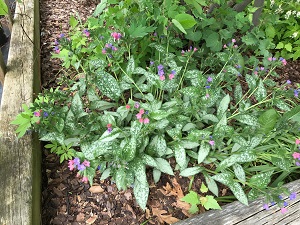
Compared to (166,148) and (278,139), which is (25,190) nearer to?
(166,148)

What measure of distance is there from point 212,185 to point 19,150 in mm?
1154

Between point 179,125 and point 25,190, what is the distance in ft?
3.04

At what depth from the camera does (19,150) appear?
1.54 meters

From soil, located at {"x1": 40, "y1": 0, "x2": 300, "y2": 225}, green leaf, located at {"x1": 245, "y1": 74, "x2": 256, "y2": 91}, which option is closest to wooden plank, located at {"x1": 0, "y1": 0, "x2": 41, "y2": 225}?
soil, located at {"x1": 40, "y1": 0, "x2": 300, "y2": 225}

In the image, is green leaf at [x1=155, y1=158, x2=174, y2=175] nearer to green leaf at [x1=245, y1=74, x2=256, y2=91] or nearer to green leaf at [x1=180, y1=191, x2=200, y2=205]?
green leaf at [x1=180, y1=191, x2=200, y2=205]

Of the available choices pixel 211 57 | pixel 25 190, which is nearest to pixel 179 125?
pixel 211 57

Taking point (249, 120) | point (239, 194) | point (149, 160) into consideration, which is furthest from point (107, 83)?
point (239, 194)

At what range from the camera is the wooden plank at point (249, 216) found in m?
1.49

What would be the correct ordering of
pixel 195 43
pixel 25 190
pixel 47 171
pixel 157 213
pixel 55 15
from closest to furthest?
pixel 25 190 < pixel 157 213 < pixel 47 171 < pixel 195 43 < pixel 55 15

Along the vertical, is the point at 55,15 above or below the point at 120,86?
above

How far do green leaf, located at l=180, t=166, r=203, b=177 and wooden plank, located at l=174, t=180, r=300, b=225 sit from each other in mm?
245

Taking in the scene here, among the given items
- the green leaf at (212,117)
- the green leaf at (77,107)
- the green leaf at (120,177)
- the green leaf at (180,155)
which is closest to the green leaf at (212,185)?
the green leaf at (180,155)

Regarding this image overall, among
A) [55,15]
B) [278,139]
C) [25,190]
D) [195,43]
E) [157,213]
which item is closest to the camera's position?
[25,190]

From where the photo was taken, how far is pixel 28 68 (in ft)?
6.46
